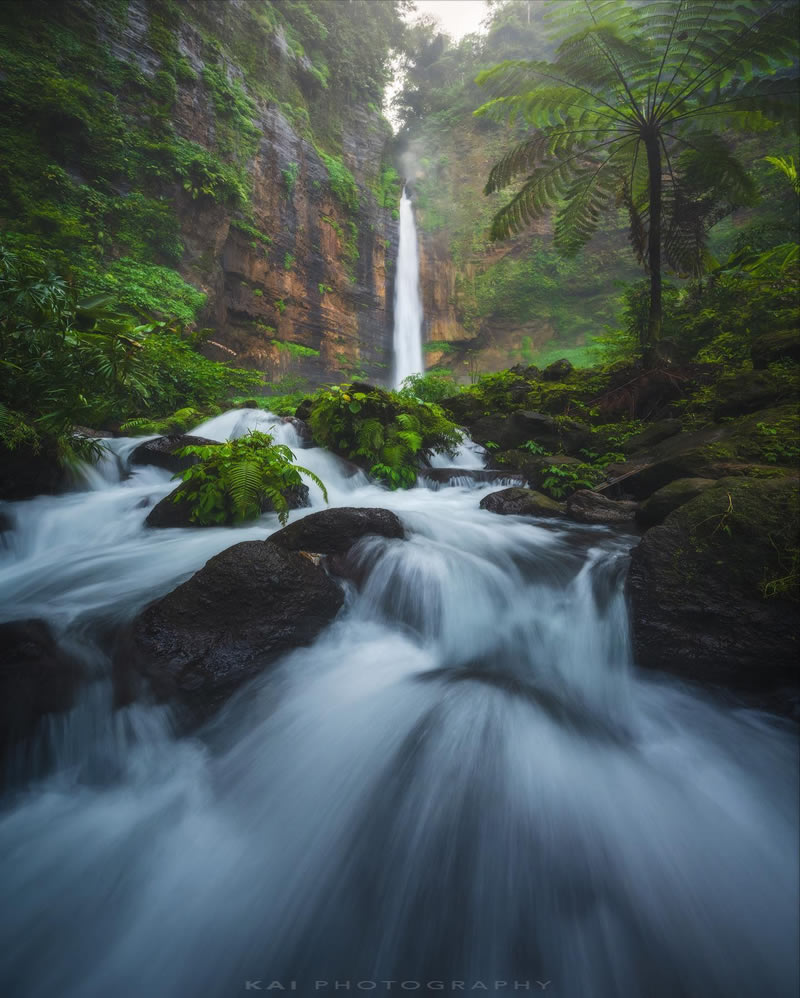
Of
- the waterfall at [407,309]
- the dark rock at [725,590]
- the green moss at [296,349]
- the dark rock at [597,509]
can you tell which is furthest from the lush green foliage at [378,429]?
the waterfall at [407,309]

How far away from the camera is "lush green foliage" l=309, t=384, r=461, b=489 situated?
19.9 feet

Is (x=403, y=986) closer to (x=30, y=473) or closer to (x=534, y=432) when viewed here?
(x=30, y=473)

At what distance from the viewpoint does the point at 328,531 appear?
126 inches

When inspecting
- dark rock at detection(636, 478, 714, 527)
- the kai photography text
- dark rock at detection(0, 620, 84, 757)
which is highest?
dark rock at detection(636, 478, 714, 527)

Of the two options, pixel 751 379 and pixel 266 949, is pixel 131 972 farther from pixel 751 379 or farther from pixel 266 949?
pixel 751 379

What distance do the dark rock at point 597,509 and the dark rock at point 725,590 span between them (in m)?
1.59

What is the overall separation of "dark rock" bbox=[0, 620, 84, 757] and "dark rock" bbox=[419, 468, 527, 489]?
478 cm

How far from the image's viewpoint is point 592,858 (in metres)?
1.47

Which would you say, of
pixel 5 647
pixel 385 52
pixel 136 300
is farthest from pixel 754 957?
pixel 385 52

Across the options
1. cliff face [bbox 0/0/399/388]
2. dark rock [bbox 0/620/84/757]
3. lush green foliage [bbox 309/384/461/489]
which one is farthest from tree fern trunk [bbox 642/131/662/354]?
cliff face [bbox 0/0/399/388]

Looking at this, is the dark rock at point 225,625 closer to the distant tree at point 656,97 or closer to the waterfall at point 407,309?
the distant tree at point 656,97

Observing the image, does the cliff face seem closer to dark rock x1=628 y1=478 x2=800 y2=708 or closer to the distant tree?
the distant tree

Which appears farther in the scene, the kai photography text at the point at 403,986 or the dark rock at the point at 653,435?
the dark rock at the point at 653,435

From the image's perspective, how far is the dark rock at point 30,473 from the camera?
4043 mm
